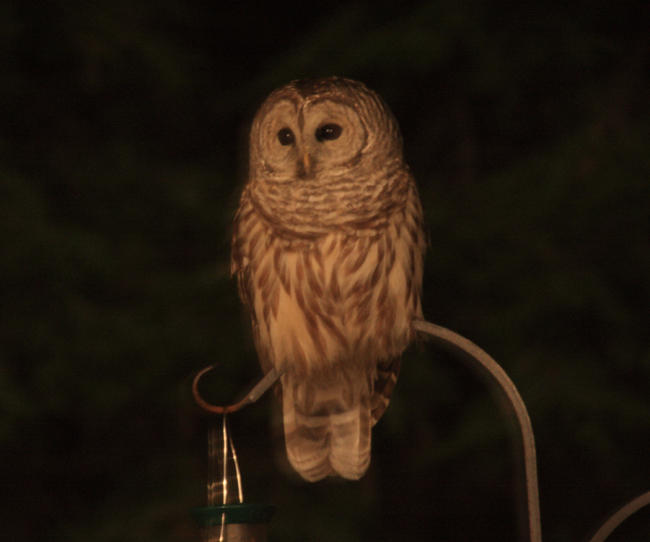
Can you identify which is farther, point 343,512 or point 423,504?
point 423,504

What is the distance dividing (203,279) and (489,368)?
1538 mm

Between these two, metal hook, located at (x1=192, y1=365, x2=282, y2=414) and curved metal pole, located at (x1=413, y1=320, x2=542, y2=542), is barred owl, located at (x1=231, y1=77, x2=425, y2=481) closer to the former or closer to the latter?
metal hook, located at (x1=192, y1=365, x2=282, y2=414)

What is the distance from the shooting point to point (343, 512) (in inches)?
97.6

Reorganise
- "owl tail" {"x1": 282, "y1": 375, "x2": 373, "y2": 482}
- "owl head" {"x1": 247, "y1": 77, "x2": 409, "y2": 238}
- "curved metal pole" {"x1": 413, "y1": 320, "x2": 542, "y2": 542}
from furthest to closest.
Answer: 1. "owl tail" {"x1": 282, "y1": 375, "x2": 373, "y2": 482}
2. "owl head" {"x1": 247, "y1": 77, "x2": 409, "y2": 238}
3. "curved metal pole" {"x1": 413, "y1": 320, "x2": 542, "y2": 542}

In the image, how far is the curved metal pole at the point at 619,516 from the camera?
3.08 ft

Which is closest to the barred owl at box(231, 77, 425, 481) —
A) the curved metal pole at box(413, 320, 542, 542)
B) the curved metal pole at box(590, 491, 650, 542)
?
the curved metal pole at box(413, 320, 542, 542)

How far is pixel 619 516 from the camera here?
954 mm

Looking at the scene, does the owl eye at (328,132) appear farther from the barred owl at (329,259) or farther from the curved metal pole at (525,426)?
the curved metal pole at (525,426)

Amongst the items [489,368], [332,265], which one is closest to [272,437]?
[332,265]

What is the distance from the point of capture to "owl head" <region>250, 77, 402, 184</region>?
1.19 m

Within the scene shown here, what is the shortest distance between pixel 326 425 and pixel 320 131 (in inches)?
18.4

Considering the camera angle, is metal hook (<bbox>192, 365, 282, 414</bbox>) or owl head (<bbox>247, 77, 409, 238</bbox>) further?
owl head (<bbox>247, 77, 409, 238</bbox>)

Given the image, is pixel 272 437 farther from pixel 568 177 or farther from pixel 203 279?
pixel 568 177

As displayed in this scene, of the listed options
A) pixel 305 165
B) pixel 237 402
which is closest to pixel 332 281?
pixel 305 165
